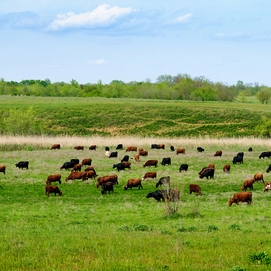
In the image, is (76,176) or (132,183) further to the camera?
(76,176)

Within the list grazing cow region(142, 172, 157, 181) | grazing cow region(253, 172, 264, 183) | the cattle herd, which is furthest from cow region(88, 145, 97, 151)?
grazing cow region(253, 172, 264, 183)


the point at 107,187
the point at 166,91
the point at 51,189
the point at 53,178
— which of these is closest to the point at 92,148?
the point at 53,178

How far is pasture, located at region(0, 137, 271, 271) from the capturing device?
10.5 meters

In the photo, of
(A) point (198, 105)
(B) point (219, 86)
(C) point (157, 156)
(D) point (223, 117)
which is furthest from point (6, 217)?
(B) point (219, 86)

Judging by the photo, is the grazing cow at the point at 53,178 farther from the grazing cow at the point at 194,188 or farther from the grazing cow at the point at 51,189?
the grazing cow at the point at 194,188

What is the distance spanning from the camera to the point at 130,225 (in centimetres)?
1673

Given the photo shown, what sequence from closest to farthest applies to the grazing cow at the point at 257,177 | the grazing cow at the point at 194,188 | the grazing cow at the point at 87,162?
the grazing cow at the point at 194,188
the grazing cow at the point at 257,177
the grazing cow at the point at 87,162

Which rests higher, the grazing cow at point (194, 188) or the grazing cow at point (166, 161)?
the grazing cow at point (166, 161)

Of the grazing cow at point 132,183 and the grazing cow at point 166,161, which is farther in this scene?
the grazing cow at point 166,161

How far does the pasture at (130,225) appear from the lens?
415 inches

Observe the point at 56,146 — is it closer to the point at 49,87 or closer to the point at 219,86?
the point at 219,86

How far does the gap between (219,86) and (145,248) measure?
150 m

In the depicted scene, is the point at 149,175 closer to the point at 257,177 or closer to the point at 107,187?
the point at 107,187

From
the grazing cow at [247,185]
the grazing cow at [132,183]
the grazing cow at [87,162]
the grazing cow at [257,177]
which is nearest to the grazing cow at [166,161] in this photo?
the grazing cow at [87,162]
